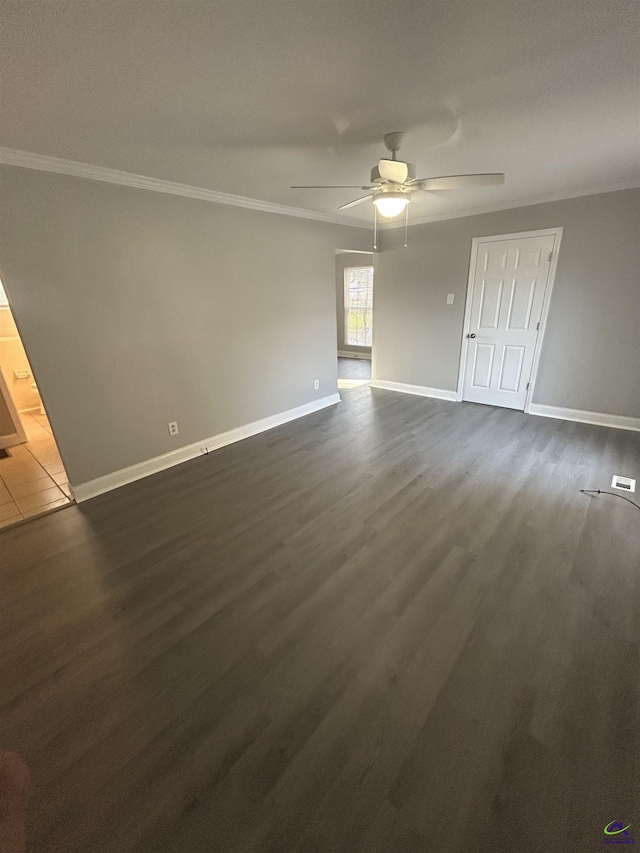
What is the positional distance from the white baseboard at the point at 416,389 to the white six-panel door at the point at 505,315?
0.32 meters

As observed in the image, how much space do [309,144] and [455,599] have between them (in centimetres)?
285

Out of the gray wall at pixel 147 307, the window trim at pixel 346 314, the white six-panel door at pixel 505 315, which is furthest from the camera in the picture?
the window trim at pixel 346 314

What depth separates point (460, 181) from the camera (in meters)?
2.17

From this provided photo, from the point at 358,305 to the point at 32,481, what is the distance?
22.1ft

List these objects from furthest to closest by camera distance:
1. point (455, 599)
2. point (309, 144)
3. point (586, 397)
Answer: point (586, 397)
point (309, 144)
point (455, 599)

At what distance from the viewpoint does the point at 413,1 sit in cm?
118

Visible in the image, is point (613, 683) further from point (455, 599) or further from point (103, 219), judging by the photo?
point (103, 219)

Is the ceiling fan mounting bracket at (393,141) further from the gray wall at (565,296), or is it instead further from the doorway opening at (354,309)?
the doorway opening at (354,309)

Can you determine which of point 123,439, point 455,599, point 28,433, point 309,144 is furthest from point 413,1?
point 28,433

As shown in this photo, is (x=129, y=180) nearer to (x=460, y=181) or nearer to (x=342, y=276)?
(x=460, y=181)

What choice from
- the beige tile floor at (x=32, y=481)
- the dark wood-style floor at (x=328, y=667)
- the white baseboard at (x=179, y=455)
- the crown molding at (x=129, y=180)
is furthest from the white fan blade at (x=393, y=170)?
the beige tile floor at (x=32, y=481)

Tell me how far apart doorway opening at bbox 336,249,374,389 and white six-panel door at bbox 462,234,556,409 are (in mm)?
2874

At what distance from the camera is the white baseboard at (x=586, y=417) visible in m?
3.85

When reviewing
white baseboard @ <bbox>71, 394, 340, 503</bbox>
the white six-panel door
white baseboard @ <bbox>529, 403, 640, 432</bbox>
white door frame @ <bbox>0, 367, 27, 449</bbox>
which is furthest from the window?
white door frame @ <bbox>0, 367, 27, 449</bbox>
